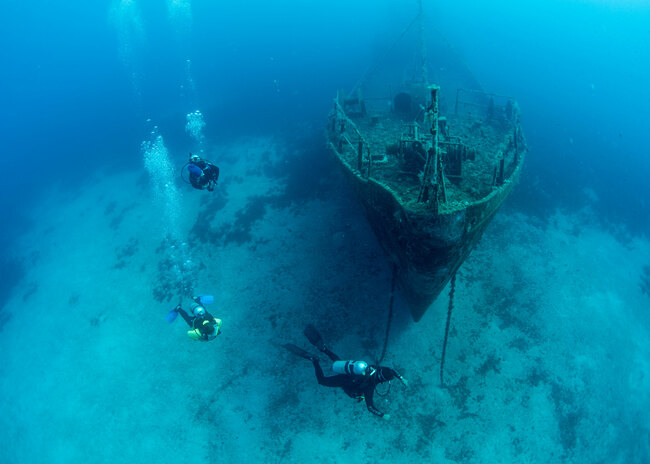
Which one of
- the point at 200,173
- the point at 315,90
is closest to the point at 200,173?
the point at 200,173

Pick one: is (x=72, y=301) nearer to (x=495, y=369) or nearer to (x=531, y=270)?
(x=495, y=369)

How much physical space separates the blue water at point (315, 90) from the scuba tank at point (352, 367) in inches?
381

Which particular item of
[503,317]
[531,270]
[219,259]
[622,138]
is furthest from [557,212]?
[219,259]

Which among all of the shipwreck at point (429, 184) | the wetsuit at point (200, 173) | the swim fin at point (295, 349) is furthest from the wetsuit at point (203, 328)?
the shipwreck at point (429, 184)

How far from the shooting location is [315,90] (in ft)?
86.5

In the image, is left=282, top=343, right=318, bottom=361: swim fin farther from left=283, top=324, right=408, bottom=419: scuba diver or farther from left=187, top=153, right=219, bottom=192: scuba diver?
left=187, top=153, right=219, bottom=192: scuba diver

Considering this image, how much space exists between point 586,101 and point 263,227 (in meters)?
26.8

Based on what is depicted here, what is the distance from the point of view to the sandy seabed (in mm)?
8125

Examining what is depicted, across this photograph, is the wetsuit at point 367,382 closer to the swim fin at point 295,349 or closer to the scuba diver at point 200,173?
the swim fin at point 295,349

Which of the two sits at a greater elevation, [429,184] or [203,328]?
[429,184]

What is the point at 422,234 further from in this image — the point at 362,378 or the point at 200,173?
the point at 200,173

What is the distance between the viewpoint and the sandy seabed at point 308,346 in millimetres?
8125

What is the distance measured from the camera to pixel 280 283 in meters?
11.2

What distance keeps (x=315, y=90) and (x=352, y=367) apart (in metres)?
24.6
